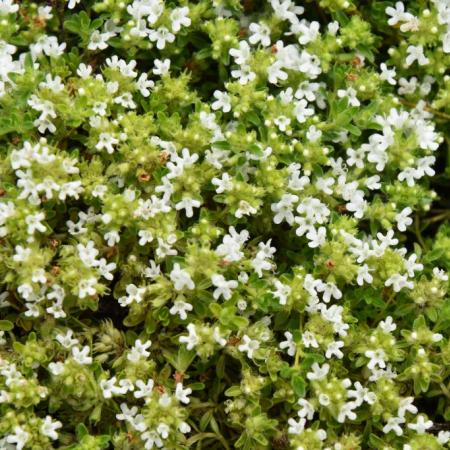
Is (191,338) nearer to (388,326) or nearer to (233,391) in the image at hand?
(233,391)

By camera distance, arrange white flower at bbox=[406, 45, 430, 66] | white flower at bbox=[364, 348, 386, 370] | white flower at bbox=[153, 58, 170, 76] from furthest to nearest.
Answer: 1. white flower at bbox=[406, 45, 430, 66]
2. white flower at bbox=[153, 58, 170, 76]
3. white flower at bbox=[364, 348, 386, 370]

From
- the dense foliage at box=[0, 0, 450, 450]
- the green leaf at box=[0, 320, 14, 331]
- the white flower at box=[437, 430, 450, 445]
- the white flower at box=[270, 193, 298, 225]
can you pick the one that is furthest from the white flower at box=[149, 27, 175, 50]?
the white flower at box=[437, 430, 450, 445]

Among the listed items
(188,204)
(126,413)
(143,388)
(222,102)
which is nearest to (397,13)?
(222,102)

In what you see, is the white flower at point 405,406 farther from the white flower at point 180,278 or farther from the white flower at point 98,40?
the white flower at point 98,40

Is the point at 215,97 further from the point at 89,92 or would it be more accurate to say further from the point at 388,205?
the point at 388,205

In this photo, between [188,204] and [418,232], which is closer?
[188,204]

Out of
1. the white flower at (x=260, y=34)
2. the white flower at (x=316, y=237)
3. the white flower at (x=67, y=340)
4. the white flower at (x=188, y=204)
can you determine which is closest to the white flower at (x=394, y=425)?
the white flower at (x=316, y=237)

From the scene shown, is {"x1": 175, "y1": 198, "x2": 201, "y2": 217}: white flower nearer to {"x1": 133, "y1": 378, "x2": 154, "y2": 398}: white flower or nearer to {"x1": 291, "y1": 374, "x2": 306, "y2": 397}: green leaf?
{"x1": 133, "y1": 378, "x2": 154, "y2": 398}: white flower
